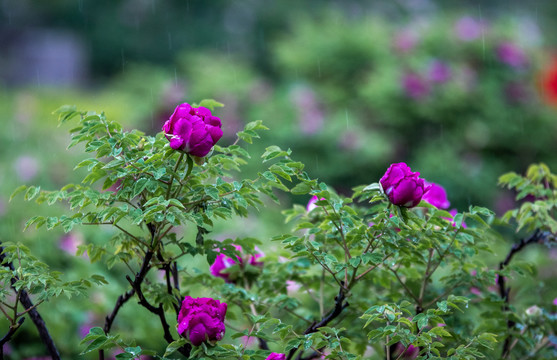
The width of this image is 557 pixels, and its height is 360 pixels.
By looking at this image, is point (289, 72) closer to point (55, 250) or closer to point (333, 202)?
point (55, 250)

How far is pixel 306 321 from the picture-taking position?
160 centimetres

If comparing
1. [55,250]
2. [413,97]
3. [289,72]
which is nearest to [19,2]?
[289,72]

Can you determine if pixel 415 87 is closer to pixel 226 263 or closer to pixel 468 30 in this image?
pixel 468 30

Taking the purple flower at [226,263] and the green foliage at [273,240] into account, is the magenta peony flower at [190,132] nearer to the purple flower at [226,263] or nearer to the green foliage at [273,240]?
the green foliage at [273,240]

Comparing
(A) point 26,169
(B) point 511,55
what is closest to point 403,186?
(A) point 26,169

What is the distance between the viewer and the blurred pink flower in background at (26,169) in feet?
15.8

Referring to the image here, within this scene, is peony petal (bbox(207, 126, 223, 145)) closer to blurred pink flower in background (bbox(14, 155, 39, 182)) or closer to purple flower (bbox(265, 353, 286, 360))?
purple flower (bbox(265, 353, 286, 360))

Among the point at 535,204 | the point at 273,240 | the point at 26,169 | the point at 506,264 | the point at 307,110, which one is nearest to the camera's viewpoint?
the point at 273,240

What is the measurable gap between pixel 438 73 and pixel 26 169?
3.49 meters

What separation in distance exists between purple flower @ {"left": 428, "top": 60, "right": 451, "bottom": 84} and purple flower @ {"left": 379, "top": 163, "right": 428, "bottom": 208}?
4420mm

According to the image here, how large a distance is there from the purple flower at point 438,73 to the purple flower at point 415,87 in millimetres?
89

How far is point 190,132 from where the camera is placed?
1183 millimetres

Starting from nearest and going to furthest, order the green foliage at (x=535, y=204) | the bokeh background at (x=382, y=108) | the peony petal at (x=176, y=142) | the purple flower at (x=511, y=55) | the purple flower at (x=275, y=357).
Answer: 1. the peony petal at (x=176, y=142)
2. the purple flower at (x=275, y=357)
3. the green foliage at (x=535, y=204)
4. the bokeh background at (x=382, y=108)
5. the purple flower at (x=511, y=55)

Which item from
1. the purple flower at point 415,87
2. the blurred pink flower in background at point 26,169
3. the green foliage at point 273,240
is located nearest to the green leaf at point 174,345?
the green foliage at point 273,240
